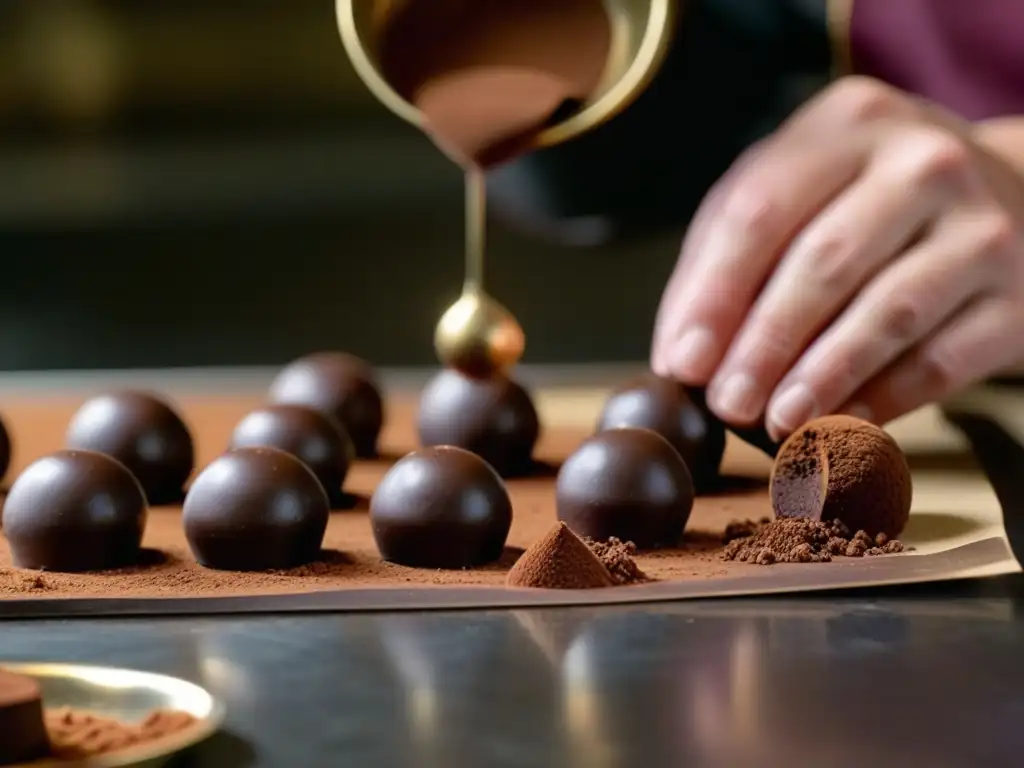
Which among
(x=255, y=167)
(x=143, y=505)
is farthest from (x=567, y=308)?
(x=143, y=505)

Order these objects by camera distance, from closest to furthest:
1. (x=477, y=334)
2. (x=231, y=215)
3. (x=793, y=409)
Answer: (x=793, y=409)
(x=477, y=334)
(x=231, y=215)

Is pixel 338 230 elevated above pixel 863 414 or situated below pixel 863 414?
above

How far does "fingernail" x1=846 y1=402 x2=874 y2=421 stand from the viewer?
1.45 m

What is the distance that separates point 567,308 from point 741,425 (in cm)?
258

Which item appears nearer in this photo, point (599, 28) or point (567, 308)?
point (599, 28)

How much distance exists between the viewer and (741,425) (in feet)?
4.73

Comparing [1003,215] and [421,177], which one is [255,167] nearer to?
[421,177]

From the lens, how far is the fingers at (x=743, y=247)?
1.47 metres

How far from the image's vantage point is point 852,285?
1.45 m

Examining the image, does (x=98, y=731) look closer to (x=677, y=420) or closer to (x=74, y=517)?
(x=74, y=517)

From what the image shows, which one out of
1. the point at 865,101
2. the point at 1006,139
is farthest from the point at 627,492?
the point at 1006,139

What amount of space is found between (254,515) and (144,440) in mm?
344

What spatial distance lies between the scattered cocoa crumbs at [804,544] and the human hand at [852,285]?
0.25 meters

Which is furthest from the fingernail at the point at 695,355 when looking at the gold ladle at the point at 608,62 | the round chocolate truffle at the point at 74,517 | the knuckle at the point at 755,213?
the round chocolate truffle at the point at 74,517
